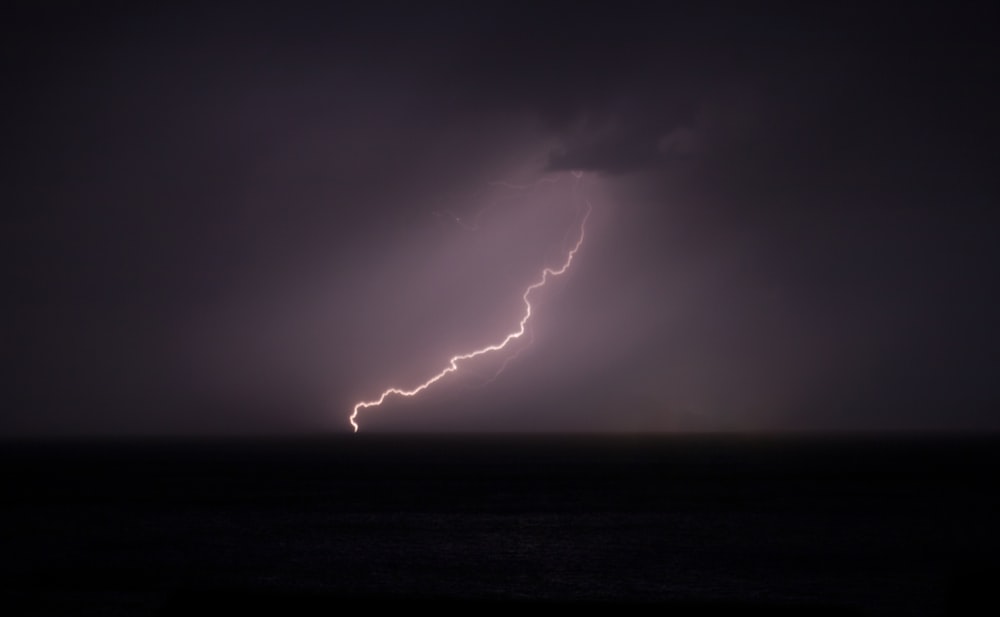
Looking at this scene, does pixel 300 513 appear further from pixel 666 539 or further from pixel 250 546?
pixel 666 539

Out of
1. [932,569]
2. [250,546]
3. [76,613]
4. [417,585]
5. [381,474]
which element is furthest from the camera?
[381,474]

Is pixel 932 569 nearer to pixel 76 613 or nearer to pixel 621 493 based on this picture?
pixel 76 613

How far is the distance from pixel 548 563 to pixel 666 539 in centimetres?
898

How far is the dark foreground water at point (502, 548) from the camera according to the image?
24312mm

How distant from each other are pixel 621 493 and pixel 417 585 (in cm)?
4007

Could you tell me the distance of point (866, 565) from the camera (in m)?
31.2

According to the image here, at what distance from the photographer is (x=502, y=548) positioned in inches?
1367

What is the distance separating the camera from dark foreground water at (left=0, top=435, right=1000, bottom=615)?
24.3 meters

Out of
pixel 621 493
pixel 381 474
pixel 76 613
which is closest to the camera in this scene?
pixel 76 613

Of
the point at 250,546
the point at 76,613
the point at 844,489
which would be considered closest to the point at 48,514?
the point at 250,546

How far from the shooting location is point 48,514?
50094 mm

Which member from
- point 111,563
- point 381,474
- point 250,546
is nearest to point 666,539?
point 250,546

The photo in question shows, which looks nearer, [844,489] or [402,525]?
[402,525]

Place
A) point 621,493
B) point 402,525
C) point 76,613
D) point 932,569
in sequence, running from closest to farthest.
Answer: point 76,613, point 932,569, point 402,525, point 621,493
